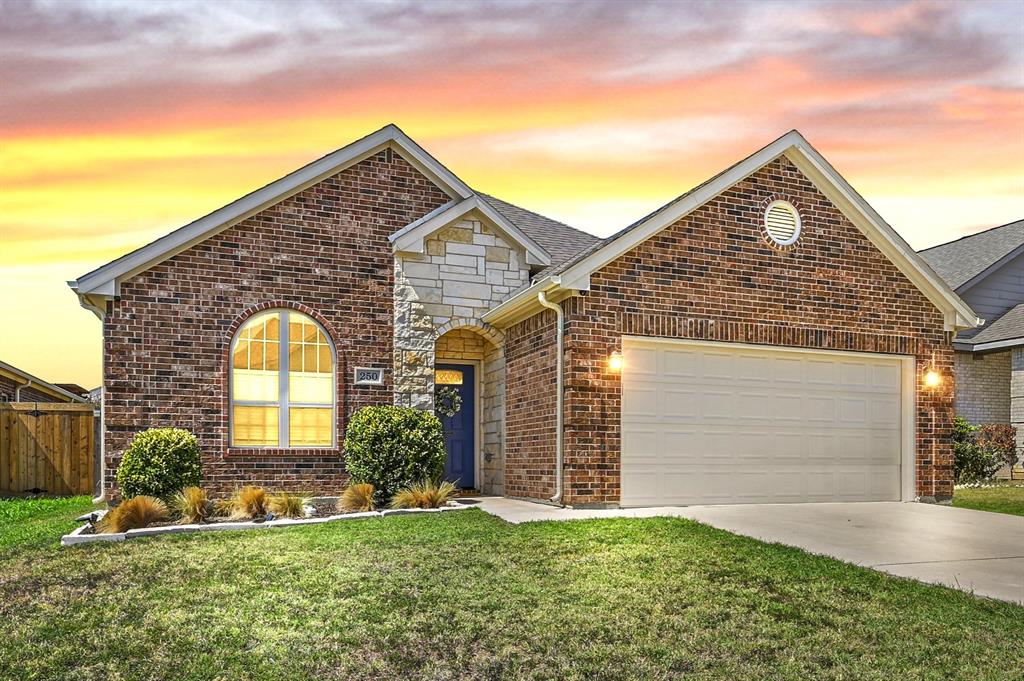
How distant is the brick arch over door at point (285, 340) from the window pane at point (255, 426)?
161 mm

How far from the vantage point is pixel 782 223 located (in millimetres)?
14109

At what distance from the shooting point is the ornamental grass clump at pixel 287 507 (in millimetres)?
12023

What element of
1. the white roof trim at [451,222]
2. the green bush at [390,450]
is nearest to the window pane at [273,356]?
the green bush at [390,450]

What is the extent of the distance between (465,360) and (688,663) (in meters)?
10.3

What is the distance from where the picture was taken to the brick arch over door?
1386 cm

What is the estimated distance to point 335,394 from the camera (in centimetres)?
1442

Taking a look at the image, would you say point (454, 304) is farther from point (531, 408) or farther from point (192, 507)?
point (192, 507)

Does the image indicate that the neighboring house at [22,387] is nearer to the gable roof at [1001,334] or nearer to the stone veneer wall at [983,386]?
the gable roof at [1001,334]

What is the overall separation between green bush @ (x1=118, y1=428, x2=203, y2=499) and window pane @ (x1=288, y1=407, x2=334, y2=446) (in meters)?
1.73

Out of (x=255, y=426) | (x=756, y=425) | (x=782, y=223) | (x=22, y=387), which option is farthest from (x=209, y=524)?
(x=22, y=387)

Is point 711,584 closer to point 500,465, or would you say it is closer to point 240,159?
point 500,465

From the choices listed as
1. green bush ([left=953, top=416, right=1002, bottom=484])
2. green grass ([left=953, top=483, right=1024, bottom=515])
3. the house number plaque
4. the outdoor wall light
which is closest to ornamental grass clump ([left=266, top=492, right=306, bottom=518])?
the house number plaque

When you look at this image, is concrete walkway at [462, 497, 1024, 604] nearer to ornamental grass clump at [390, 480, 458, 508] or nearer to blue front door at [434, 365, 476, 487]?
ornamental grass clump at [390, 480, 458, 508]

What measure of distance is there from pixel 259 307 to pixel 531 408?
4.49 metres
